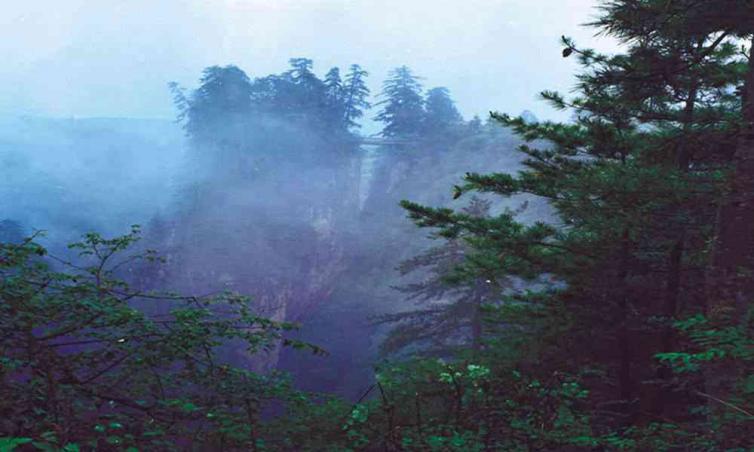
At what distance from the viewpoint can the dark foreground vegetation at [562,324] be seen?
3.74 m

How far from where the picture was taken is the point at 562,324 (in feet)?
27.0

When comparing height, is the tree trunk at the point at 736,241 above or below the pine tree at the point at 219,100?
below

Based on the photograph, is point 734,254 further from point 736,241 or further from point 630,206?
point 630,206

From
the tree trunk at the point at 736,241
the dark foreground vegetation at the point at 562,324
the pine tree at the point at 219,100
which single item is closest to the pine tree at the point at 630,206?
the dark foreground vegetation at the point at 562,324

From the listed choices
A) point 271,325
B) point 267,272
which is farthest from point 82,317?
point 267,272

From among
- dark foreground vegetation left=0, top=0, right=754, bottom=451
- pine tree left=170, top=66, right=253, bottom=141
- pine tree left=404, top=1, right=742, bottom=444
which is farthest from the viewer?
pine tree left=170, top=66, right=253, bottom=141

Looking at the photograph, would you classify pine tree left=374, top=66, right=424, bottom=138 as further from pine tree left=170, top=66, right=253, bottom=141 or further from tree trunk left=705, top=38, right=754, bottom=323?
tree trunk left=705, top=38, right=754, bottom=323

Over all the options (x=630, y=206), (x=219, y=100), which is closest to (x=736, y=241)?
(x=630, y=206)

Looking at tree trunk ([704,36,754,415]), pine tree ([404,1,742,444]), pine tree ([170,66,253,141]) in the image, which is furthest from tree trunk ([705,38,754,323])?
pine tree ([170,66,253,141])

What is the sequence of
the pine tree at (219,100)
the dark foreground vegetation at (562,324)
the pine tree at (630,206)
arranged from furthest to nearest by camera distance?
the pine tree at (219,100) → the pine tree at (630,206) → the dark foreground vegetation at (562,324)

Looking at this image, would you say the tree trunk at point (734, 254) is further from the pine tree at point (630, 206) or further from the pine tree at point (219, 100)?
the pine tree at point (219, 100)

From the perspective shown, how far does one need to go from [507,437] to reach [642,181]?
3785 millimetres

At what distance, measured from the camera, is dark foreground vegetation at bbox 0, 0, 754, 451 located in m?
3.74

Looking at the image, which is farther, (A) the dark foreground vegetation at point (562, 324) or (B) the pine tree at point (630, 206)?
(B) the pine tree at point (630, 206)
